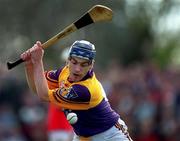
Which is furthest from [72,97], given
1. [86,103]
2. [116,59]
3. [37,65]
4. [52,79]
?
[116,59]

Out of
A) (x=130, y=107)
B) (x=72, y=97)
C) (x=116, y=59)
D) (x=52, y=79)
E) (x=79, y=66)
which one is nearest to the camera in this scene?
(x=79, y=66)

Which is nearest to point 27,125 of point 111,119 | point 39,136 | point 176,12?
point 39,136

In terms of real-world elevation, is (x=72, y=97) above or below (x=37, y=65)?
below

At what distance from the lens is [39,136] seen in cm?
1928

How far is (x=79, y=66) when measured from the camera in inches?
425

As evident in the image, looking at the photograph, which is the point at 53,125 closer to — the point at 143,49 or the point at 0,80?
the point at 0,80

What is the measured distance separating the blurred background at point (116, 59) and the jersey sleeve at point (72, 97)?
22.7 feet

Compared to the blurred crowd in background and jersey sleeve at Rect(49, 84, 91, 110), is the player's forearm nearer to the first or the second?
jersey sleeve at Rect(49, 84, 91, 110)

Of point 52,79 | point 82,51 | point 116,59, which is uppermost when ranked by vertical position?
point 82,51

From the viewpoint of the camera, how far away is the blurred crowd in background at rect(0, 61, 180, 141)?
17.9 metres

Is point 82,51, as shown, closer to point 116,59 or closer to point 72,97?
point 72,97

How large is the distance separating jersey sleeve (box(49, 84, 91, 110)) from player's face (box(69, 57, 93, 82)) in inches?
5.5

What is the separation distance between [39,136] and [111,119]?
8217mm

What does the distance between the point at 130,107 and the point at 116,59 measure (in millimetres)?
9304
